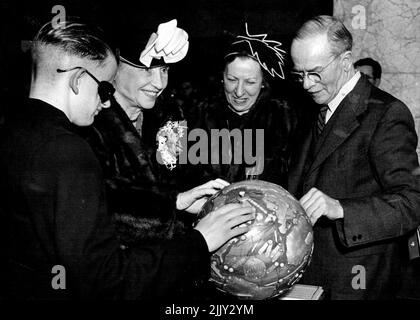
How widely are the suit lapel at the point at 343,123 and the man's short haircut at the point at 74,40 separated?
123 centimetres

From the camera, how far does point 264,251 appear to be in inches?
75.2

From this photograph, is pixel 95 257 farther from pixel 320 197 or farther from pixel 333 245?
pixel 333 245

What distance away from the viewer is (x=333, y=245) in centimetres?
257

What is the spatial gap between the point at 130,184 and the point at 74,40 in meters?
1.09

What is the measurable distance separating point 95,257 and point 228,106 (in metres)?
2.19

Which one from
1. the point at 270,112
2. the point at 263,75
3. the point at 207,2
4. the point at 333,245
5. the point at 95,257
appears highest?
the point at 207,2

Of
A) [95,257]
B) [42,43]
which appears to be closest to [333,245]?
[95,257]

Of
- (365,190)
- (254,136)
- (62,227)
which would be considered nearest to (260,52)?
(254,136)

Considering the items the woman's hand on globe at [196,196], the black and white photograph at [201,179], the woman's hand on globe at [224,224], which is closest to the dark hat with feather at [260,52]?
the black and white photograph at [201,179]

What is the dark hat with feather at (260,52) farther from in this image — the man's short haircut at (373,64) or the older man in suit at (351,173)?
the man's short haircut at (373,64)

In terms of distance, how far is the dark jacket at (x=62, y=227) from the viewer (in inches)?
64.6

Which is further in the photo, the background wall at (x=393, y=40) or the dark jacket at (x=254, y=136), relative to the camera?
the background wall at (x=393, y=40)

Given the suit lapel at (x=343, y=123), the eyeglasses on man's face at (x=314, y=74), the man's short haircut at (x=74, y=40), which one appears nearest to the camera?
the man's short haircut at (x=74, y=40)

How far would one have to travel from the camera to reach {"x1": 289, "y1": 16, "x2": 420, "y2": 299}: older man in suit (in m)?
2.36
